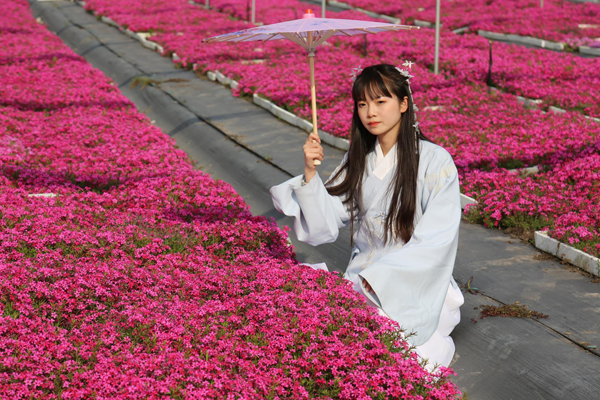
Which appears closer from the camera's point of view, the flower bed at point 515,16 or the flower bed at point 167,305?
the flower bed at point 167,305

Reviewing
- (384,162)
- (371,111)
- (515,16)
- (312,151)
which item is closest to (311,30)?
(371,111)

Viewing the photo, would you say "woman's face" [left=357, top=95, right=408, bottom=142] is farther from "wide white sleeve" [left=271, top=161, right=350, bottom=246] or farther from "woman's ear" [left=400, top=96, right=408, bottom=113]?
"wide white sleeve" [left=271, top=161, right=350, bottom=246]

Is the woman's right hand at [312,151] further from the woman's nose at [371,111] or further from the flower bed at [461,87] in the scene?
the flower bed at [461,87]

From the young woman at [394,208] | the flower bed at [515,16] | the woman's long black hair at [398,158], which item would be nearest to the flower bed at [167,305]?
the young woman at [394,208]

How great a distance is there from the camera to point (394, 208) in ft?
15.4

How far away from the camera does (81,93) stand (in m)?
13.4

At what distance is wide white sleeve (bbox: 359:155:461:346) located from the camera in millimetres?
4285

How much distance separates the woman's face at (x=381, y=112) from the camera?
4.56m

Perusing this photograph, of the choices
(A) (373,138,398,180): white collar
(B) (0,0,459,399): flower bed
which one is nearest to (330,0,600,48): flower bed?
(B) (0,0,459,399): flower bed

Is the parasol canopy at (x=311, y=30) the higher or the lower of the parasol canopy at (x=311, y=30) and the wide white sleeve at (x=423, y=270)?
→ the higher

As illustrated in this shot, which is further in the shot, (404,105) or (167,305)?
(167,305)

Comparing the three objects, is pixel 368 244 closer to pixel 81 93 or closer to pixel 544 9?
pixel 81 93

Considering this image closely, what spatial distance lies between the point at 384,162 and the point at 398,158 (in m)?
0.15

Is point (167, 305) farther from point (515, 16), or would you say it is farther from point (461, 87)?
point (515, 16)
